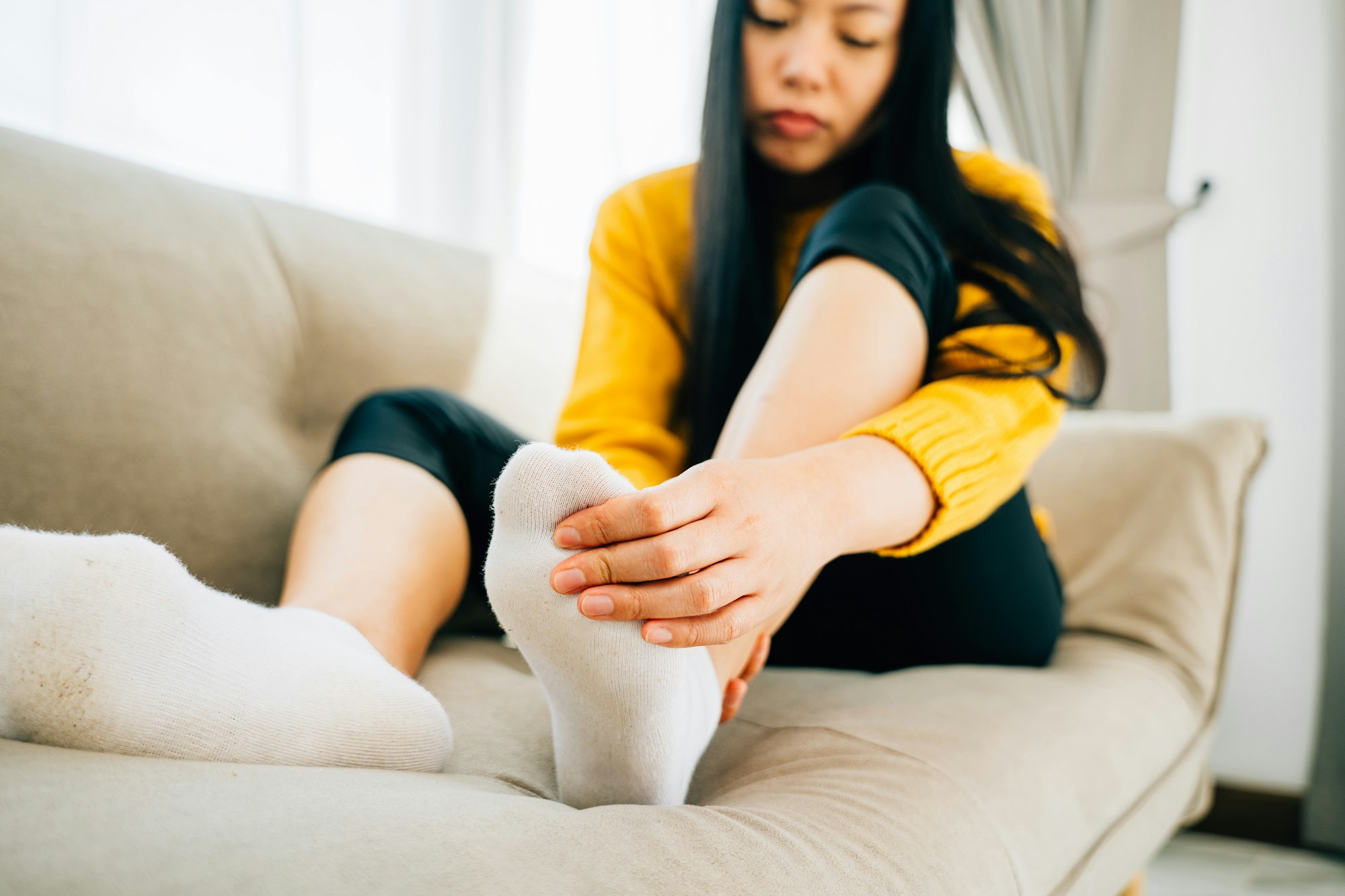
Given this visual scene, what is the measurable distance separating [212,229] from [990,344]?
670mm

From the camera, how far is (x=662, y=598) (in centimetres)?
36

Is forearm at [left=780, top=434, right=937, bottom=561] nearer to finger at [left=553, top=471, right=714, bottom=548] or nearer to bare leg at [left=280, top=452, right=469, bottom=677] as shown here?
finger at [left=553, top=471, right=714, bottom=548]

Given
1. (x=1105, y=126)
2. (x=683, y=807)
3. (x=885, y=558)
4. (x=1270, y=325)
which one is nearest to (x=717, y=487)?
(x=683, y=807)

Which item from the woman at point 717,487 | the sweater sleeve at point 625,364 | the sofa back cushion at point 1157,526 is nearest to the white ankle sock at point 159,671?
the woman at point 717,487

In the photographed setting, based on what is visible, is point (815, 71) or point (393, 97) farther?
point (393, 97)

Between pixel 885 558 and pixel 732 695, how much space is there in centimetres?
17

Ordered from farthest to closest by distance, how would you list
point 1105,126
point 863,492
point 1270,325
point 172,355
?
1. point 1105,126
2. point 1270,325
3. point 172,355
4. point 863,492

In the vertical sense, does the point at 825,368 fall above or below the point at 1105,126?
below

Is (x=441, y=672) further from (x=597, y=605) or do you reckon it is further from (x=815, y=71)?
(x=815, y=71)

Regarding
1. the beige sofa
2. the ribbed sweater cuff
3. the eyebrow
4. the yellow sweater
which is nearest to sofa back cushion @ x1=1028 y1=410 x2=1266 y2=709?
the beige sofa

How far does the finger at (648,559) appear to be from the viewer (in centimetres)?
35

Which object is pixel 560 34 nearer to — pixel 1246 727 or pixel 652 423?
pixel 652 423

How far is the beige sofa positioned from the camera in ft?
0.92

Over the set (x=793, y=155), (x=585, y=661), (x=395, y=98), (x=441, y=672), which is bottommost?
(x=441, y=672)
